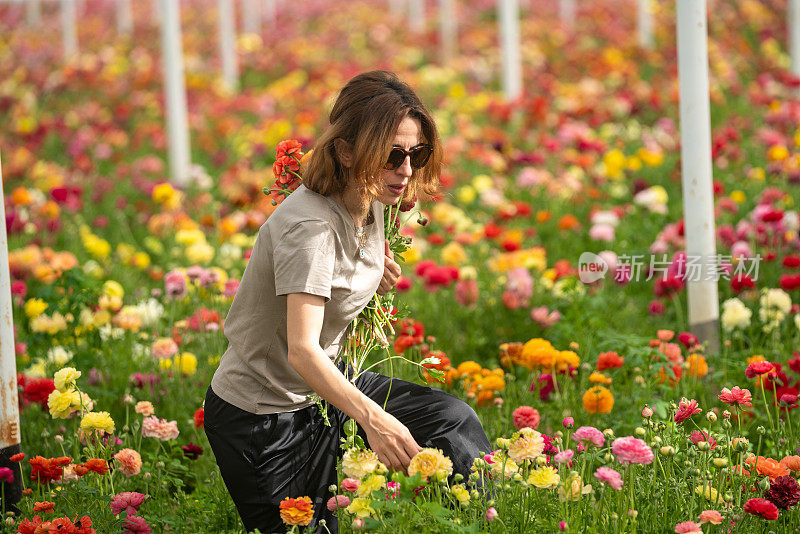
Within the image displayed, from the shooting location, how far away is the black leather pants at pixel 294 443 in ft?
7.37

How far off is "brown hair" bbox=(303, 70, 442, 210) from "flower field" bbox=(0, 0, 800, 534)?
535mm

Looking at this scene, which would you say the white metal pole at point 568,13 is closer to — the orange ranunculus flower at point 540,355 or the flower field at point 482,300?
the flower field at point 482,300

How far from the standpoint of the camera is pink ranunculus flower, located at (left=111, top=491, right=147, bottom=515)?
2.18 meters

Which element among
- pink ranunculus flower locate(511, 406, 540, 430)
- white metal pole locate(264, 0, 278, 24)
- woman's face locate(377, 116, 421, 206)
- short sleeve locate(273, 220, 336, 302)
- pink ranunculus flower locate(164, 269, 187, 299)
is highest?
white metal pole locate(264, 0, 278, 24)

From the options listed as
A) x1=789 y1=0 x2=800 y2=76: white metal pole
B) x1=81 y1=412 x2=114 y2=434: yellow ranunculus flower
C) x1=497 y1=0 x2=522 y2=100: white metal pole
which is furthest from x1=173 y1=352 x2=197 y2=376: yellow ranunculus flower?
x1=789 y1=0 x2=800 y2=76: white metal pole

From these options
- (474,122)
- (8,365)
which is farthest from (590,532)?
(474,122)

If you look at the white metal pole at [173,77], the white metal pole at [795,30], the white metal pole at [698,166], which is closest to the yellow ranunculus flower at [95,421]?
the white metal pole at [698,166]

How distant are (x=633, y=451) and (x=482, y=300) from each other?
2.42 meters

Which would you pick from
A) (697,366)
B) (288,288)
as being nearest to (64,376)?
(288,288)

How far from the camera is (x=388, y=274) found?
242 cm

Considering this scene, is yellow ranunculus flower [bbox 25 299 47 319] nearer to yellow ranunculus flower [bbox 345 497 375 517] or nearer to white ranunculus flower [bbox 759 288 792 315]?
yellow ranunculus flower [bbox 345 497 375 517]

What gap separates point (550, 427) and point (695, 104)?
1.51 meters

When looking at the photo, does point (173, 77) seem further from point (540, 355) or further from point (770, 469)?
point (770, 469)

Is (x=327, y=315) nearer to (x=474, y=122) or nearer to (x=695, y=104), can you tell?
(x=695, y=104)
